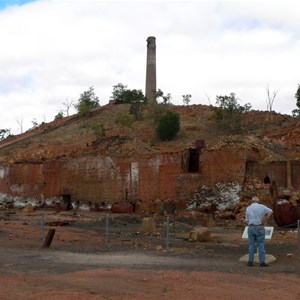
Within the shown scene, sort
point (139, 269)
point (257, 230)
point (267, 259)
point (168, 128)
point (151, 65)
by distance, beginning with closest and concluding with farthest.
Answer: point (139, 269)
point (257, 230)
point (267, 259)
point (168, 128)
point (151, 65)

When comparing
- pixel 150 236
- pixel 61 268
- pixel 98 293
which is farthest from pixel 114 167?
pixel 98 293

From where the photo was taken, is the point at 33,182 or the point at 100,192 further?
the point at 33,182

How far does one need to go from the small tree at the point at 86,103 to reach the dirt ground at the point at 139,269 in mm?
44749

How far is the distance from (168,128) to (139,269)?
3721cm

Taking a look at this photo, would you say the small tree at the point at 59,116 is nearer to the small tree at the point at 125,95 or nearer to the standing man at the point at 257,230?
the small tree at the point at 125,95

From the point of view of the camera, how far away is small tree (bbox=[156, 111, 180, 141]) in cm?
4841

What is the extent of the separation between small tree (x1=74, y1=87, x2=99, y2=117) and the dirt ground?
44.7m

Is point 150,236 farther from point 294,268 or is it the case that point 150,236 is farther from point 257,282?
point 257,282

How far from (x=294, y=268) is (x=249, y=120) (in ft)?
137

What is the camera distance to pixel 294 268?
12.4 meters

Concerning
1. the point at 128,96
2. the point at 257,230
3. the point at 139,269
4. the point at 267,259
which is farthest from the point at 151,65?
the point at 139,269

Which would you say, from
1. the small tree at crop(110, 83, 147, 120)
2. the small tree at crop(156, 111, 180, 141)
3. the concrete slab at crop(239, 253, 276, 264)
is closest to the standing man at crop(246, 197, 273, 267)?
the concrete slab at crop(239, 253, 276, 264)

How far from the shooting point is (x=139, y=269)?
38.5ft

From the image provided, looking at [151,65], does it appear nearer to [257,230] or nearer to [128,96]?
[128,96]
